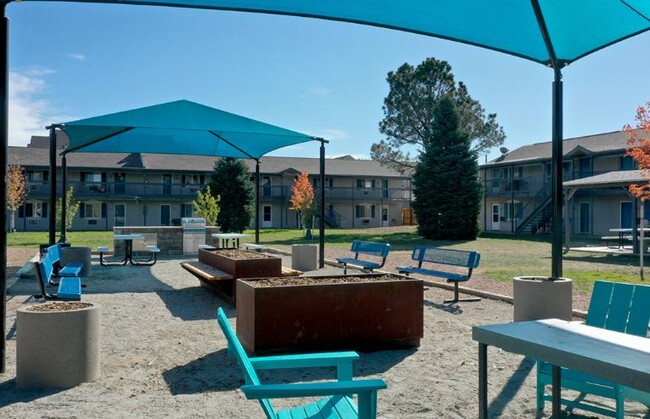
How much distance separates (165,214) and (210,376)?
4614 cm

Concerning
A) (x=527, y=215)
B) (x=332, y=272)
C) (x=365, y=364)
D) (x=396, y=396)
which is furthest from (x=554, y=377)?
(x=527, y=215)

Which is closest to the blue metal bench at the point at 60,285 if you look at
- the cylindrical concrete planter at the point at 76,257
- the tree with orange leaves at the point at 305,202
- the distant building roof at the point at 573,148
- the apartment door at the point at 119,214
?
the cylindrical concrete planter at the point at 76,257

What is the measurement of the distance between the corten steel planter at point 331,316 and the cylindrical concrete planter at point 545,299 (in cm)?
145

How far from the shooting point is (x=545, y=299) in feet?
23.7

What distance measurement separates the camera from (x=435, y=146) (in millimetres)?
36719

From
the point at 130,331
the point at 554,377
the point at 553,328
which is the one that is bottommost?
the point at 130,331

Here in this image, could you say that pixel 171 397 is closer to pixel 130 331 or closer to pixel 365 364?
pixel 365 364

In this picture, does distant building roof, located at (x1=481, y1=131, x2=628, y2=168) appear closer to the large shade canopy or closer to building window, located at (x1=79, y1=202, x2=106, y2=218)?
the large shade canopy

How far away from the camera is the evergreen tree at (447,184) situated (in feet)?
115

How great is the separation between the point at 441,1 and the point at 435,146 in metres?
30.8

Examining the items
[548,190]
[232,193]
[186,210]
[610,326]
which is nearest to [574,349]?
[610,326]

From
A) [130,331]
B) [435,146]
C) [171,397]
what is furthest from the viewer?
[435,146]

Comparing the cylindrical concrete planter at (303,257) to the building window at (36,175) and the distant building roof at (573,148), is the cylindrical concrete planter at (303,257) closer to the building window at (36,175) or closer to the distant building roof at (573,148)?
the distant building roof at (573,148)

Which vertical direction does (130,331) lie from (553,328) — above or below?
below
